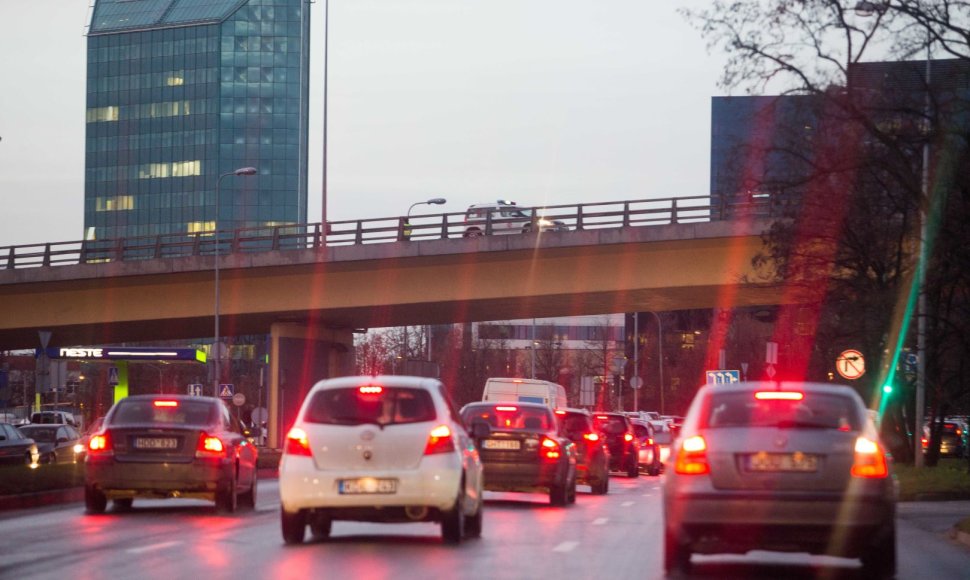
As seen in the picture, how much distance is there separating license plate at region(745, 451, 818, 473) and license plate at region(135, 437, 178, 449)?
9.76m

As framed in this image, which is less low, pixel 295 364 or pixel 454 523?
pixel 295 364

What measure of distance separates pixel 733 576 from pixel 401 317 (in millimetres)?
46911

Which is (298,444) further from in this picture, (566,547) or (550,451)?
(550,451)

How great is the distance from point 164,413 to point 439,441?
6736 mm

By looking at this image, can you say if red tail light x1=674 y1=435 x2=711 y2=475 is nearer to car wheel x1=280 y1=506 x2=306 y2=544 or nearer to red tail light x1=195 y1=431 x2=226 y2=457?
car wheel x1=280 y1=506 x2=306 y2=544

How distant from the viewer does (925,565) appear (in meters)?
15.4

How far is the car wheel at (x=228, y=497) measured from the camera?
21.4m

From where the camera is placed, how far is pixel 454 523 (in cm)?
1589

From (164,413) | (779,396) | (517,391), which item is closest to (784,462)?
(779,396)

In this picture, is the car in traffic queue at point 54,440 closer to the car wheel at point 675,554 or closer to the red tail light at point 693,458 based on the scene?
the car wheel at point 675,554

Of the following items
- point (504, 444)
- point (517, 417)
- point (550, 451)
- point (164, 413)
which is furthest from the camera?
point (517, 417)

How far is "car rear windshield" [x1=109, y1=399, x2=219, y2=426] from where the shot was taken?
2122 centimetres

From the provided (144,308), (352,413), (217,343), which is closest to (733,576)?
(352,413)

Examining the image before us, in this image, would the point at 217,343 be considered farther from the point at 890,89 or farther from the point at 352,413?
the point at 352,413
